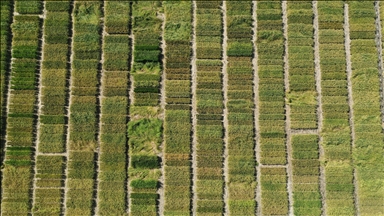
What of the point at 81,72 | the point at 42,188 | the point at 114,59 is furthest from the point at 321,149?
the point at 42,188

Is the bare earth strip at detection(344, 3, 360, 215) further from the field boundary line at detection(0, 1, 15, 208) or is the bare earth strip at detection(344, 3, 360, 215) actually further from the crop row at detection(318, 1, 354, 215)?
the field boundary line at detection(0, 1, 15, 208)

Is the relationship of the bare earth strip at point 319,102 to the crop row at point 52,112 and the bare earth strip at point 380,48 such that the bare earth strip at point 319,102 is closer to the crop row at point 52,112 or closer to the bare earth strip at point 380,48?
the bare earth strip at point 380,48

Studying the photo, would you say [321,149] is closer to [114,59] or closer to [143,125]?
[143,125]

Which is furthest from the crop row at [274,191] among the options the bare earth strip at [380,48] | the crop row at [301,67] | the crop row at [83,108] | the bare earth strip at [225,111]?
→ the crop row at [83,108]

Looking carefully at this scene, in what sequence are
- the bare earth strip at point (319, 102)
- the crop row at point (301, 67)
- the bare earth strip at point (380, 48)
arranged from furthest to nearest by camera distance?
the bare earth strip at point (380, 48) < the crop row at point (301, 67) < the bare earth strip at point (319, 102)

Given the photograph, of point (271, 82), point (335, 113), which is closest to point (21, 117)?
point (271, 82)

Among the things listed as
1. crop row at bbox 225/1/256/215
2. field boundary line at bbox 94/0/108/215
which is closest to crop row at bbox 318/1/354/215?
crop row at bbox 225/1/256/215

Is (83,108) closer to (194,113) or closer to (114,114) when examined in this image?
(114,114)
